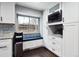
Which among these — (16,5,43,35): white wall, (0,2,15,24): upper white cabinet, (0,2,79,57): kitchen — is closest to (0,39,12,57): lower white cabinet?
(0,2,79,57): kitchen

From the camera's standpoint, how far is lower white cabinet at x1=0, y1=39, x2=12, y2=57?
5.49 feet

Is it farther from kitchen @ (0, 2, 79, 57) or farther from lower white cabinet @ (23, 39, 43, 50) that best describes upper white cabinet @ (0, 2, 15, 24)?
lower white cabinet @ (23, 39, 43, 50)

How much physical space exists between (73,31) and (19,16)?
8.32 feet

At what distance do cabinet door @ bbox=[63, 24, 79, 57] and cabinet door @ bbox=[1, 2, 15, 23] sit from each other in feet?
6.05

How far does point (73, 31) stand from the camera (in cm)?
121

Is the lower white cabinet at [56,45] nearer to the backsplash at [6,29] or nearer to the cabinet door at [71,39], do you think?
the cabinet door at [71,39]

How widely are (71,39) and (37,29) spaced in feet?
8.05

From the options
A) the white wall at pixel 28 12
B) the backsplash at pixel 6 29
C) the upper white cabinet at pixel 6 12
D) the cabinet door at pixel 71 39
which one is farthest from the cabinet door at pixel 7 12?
the cabinet door at pixel 71 39

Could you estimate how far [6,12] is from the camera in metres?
2.04

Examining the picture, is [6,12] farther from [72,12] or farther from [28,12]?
[72,12]

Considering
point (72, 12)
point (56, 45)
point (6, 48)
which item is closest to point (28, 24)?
point (6, 48)

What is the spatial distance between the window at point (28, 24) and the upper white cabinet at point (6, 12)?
2.74 ft

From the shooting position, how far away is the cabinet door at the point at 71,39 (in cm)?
116

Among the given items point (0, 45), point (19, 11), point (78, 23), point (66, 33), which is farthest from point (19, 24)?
point (78, 23)
